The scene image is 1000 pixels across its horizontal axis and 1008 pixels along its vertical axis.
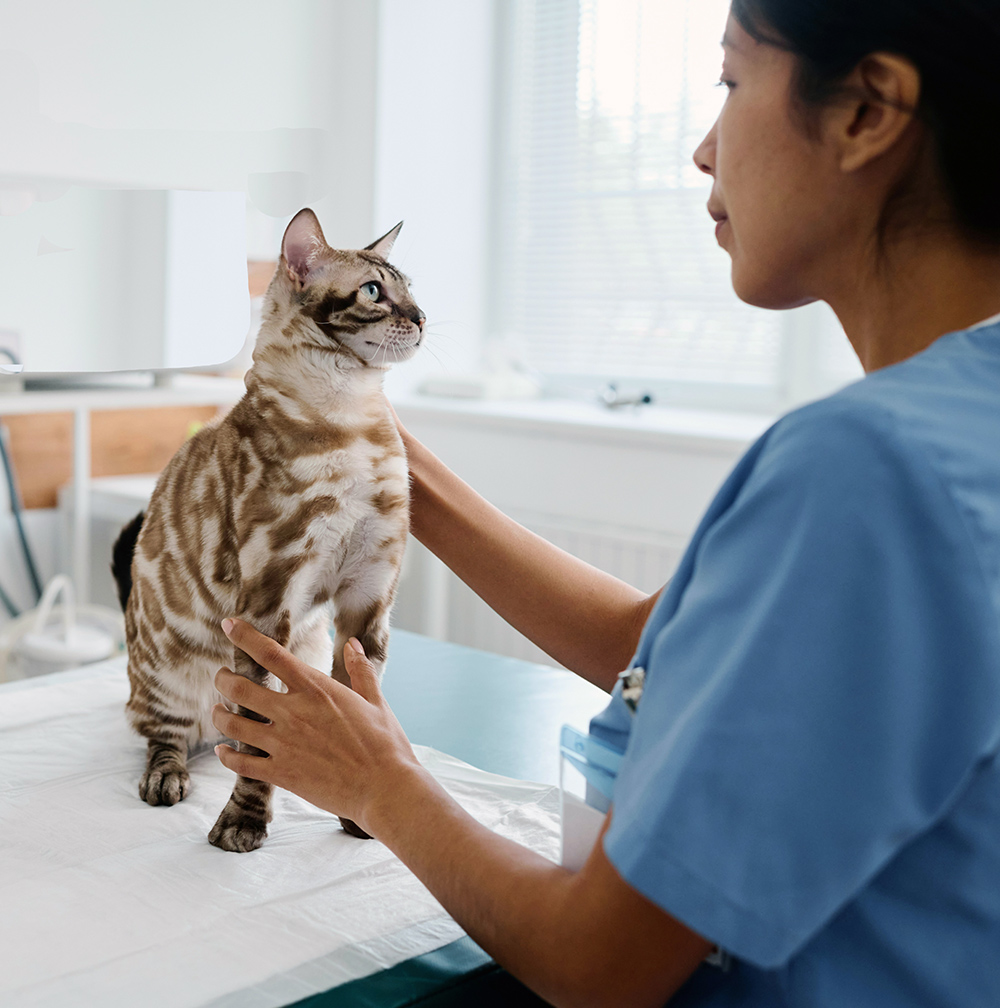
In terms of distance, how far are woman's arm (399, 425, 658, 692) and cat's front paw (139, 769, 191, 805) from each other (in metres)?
0.35

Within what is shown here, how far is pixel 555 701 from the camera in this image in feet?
4.12

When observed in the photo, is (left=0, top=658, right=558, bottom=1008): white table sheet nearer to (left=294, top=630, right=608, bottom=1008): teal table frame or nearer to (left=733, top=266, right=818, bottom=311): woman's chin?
(left=294, top=630, right=608, bottom=1008): teal table frame

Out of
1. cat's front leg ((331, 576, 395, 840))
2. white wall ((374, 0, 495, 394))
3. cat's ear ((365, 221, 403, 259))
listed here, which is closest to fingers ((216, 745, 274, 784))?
cat's front leg ((331, 576, 395, 840))

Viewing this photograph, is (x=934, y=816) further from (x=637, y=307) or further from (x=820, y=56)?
(x=637, y=307)

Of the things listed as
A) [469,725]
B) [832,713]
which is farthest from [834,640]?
[469,725]

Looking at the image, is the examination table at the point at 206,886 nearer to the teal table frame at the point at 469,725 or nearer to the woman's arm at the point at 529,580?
the teal table frame at the point at 469,725

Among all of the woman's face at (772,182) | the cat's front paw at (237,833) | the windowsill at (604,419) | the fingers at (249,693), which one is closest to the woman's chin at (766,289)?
the woman's face at (772,182)

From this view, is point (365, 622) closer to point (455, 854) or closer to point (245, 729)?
point (245, 729)

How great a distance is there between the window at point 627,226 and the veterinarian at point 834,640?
1.99 metres

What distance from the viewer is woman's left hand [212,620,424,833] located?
0.73 m

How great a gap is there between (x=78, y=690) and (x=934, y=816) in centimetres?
101

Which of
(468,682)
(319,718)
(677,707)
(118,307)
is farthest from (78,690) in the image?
(118,307)

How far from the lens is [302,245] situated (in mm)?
913

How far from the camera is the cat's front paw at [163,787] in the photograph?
932mm
